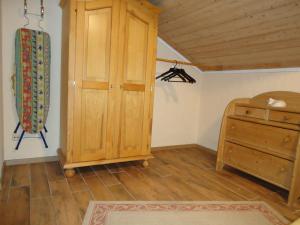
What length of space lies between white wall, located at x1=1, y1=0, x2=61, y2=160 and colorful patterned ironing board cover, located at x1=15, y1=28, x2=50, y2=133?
111 mm

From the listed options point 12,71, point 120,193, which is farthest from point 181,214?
point 12,71

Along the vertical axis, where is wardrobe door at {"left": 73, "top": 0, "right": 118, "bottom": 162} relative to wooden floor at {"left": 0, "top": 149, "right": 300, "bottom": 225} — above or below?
above

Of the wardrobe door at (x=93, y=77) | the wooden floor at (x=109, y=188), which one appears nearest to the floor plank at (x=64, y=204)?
the wooden floor at (x=109, y=188)

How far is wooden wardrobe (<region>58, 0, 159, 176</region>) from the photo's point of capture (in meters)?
2.25

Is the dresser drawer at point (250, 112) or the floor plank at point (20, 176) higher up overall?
the dresser drawer at point (250, 112)

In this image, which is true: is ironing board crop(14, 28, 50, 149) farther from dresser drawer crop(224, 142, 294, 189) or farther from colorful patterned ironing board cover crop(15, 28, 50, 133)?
dresser drawer crop(224, 142, 294, 189)

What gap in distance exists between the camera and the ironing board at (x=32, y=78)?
2.44 meters

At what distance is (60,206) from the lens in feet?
5.87

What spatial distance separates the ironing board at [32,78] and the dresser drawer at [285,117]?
8.31 feet

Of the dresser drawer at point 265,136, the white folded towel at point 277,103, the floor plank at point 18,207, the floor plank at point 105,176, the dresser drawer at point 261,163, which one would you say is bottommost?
the floor plank at point 105,176

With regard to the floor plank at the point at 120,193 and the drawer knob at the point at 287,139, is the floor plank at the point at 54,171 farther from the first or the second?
the drawer knob at the point at 287,139

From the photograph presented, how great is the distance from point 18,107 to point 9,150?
1.76 ft

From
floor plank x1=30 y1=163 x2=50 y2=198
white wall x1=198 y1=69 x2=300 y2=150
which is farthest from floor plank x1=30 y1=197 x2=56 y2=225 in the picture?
white wall x1=198 y1=69 x2=300 y2=150

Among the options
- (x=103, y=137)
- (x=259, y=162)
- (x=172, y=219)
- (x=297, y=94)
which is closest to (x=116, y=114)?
(x=103, y=137)
